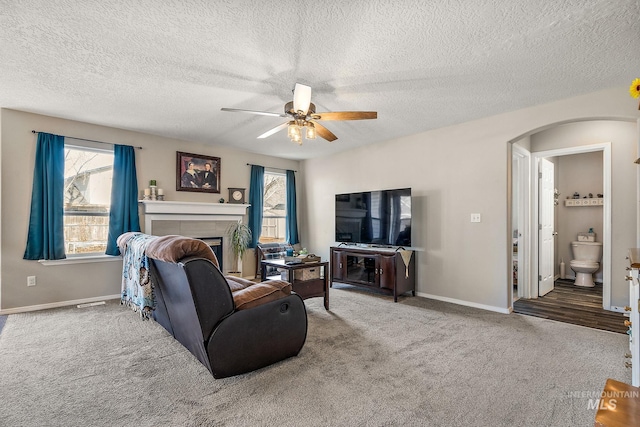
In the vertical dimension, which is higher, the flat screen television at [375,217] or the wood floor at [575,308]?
the flat screen television at [375,217]

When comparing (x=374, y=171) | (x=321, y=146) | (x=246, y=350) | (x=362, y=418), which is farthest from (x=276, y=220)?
(x=362, y=418)

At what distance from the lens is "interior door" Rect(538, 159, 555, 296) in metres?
4.61

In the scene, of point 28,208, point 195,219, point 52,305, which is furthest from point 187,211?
point 52,305

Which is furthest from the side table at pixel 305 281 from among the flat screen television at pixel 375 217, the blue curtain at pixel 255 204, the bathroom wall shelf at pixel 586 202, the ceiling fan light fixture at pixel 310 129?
the bathroom wall shelf at pixel 586 202

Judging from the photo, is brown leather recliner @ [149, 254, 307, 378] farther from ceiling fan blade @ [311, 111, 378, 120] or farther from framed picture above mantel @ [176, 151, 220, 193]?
framed picture above mantel @ [176, 151, 220, 193]

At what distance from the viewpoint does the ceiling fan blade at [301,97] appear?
2479mm

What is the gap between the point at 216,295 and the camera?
6.62ft

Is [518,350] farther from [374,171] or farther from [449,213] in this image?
[374,171]

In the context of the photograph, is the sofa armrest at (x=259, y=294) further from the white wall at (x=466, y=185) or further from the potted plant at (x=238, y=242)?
the potted plant at (x=238, y=242)

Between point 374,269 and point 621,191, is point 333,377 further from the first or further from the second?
point 621,191

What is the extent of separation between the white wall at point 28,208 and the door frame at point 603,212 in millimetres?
5663

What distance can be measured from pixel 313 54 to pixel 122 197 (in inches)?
140

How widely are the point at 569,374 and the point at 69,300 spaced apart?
17.8ft

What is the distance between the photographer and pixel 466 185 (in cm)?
414
